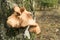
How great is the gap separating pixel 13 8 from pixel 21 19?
0.24 metres

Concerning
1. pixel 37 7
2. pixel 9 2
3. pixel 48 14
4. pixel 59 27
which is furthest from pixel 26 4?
pixel 37 7

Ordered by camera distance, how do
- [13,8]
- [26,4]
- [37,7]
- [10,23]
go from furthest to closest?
[37,7] → [26,4] → [13,8] → [10,23]

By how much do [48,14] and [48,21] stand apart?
0.40m

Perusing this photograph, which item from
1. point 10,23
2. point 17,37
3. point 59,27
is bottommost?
point 59,27

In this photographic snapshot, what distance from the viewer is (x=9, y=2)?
2023mm

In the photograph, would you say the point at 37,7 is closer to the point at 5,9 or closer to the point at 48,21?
the point at 48,21

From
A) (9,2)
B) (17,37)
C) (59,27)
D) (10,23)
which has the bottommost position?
(59,27)

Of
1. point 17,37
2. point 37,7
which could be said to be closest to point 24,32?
point 17,37

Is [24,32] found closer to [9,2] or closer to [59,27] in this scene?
[9,2]

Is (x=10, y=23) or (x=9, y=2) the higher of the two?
(x=9, y=2)

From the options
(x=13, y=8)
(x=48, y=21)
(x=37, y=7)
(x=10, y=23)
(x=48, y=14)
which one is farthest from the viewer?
(x=37, y=7)

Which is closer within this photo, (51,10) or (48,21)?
(48,21)

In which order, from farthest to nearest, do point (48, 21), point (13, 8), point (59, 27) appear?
point (48, 21) < point (59, 27) < point (13, 8)

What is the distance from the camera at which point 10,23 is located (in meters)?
1.75
